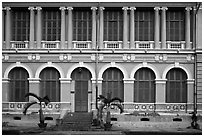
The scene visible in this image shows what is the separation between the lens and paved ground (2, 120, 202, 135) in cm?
2108

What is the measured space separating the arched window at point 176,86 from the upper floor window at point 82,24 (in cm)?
633

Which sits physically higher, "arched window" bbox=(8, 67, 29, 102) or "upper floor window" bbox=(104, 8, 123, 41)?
"upper floor window" bbox=(104, 8, 123, 41)

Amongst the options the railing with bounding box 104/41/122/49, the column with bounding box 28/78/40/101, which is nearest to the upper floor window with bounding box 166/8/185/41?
the railing with bounding box 104/41/122/49

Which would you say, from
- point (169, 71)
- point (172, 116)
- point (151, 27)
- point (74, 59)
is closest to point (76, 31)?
point (74, 59)

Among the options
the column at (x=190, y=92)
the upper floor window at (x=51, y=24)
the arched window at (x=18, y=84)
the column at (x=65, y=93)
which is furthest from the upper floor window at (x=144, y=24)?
the arched window at (x=18, y=84)

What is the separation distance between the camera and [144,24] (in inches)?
1069

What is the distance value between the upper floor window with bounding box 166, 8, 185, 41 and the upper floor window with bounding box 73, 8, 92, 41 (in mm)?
5476

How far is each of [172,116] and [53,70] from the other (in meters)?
8.71

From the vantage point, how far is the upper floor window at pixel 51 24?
27.1m

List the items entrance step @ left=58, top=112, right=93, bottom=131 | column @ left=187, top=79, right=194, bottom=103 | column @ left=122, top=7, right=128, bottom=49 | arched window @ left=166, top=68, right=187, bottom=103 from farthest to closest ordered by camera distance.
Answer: arched window @ left=166, top=68, right=187, bottom=103
column @ left=122, top=7, right=128, bottom=49
column @ left=187, top=79, right=194, bottom=103
entrance step @ left=58, top=112, right=93, bottom=131

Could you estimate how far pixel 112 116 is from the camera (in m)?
25.8

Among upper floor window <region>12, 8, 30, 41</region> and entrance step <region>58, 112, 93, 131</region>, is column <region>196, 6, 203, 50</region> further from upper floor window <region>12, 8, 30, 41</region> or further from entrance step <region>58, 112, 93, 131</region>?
upper floor window <region>12, 8, 30, 41</region>

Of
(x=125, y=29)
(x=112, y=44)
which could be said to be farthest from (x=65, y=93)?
(x=125, y=29)

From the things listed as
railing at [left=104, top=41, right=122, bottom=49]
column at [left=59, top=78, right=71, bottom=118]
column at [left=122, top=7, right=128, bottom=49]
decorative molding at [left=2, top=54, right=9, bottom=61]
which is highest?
column at [left=122, top=7, right=128, bottom=49]
